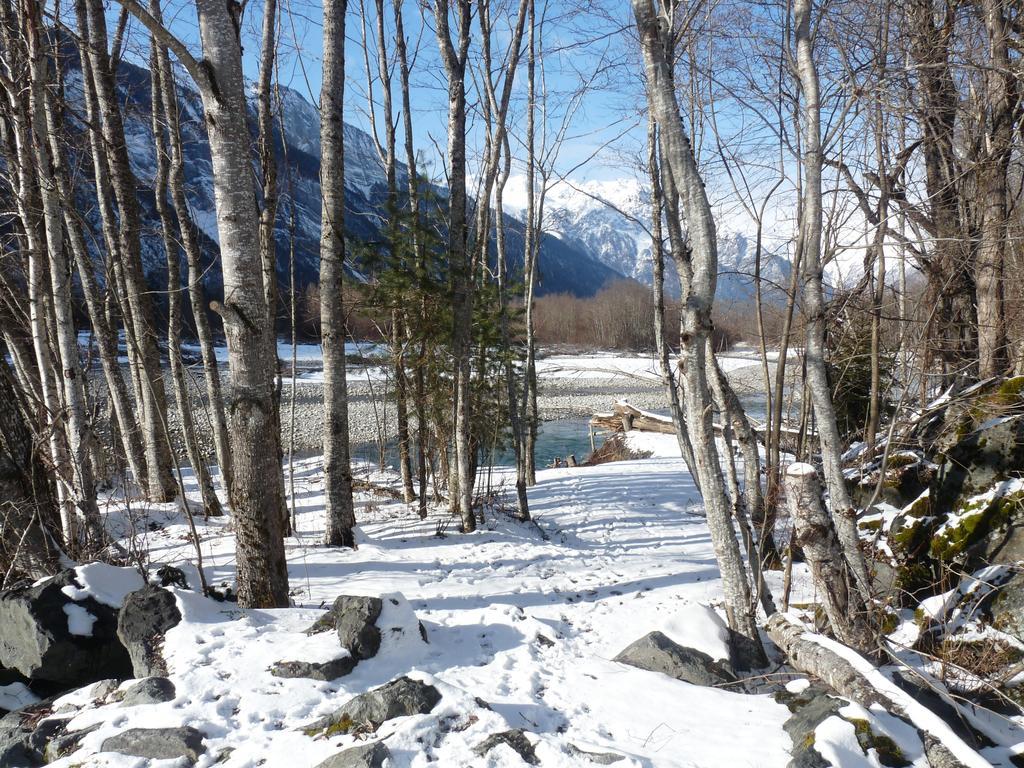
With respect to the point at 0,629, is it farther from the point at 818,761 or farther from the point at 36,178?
the point at 818,761

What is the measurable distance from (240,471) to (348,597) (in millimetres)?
1090

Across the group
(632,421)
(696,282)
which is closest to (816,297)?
(696,282)

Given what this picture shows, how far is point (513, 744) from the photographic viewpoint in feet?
8.93

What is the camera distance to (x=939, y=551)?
5094 mm

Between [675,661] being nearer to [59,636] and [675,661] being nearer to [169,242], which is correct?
[59,636]

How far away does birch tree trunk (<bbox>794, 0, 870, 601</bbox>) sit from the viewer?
4211 mm

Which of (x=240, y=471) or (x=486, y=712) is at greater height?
(x=240, y=471)

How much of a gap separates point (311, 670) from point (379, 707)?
0.58 meters

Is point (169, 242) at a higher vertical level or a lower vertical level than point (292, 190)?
lower

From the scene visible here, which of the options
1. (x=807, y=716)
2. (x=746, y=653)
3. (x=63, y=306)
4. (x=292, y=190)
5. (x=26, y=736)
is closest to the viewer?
(x=26, y=736)

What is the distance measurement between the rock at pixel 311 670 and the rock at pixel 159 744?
53 cm

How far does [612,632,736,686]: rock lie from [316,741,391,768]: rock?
1.92 m

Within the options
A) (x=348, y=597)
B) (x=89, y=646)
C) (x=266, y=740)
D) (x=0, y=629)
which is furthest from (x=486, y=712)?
(x=0, y=629)

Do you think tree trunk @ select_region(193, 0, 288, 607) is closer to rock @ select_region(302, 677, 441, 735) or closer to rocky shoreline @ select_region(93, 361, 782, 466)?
rock @ select_region(302, 677, 441, 735)
